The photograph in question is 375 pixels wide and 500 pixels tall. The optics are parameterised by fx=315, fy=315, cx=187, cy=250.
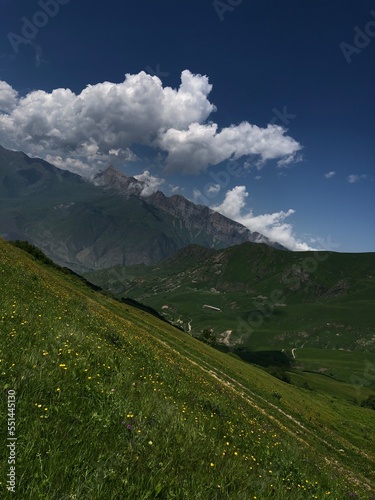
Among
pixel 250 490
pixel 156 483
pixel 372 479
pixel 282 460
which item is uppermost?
pixel 156 483

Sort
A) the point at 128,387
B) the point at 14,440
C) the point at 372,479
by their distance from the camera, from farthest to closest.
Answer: the point at 372,479 < the point at 128,387 < the point at 14,440

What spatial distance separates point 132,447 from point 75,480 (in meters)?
1.41

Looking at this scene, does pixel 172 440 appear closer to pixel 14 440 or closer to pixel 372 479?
pixel 14 440

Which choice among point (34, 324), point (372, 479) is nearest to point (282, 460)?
point (34, 324)

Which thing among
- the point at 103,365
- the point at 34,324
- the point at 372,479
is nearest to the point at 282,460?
the point at 103,365

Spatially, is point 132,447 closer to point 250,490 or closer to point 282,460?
point 250,490

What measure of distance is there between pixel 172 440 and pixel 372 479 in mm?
31591

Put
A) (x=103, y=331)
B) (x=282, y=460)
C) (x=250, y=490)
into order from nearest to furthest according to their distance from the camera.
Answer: (x=250, y=490), (x=282, y=460), (x=103, y=331)

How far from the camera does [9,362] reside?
6.47m

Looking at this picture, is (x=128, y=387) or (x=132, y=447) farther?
(x=128, y=387)

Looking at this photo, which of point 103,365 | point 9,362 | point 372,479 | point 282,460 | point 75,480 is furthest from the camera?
point 372,479

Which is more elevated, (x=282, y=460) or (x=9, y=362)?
(x=9, y=362)

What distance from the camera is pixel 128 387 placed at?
867cm

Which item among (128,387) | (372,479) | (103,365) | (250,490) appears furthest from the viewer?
(372,479)
